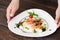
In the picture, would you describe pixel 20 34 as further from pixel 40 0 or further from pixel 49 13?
pixel 40 0

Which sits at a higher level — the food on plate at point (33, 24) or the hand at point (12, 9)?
the hand at point (12, 9)

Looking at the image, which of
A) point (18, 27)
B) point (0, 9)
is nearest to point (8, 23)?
point (18, 27)

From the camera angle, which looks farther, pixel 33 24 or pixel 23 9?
pixel 23 9

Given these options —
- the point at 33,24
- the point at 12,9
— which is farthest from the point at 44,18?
the point at 12,9

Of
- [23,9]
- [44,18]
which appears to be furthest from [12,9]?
[44,18]

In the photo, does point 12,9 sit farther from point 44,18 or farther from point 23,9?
point 44,18

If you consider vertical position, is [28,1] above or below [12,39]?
above

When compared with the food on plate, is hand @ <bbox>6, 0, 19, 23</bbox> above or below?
above

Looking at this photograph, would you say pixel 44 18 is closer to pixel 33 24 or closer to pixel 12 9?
pixel 33 24
